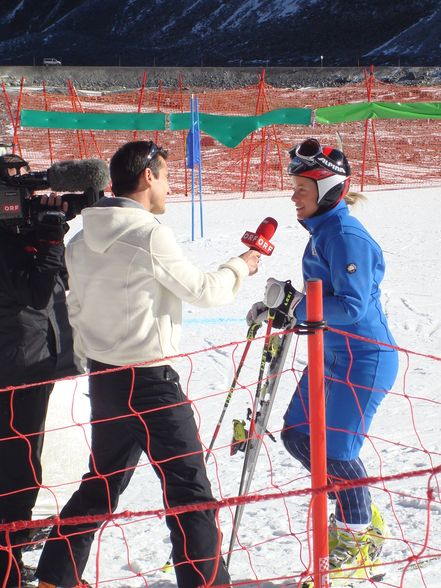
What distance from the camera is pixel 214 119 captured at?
13.0m

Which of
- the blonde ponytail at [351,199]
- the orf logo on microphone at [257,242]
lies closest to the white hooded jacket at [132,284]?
the orf logo on microphone at [257,242]

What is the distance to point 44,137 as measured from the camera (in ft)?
66.8

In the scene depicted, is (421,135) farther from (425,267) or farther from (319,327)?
(319,327)

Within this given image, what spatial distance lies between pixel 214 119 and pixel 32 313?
10.1 meters

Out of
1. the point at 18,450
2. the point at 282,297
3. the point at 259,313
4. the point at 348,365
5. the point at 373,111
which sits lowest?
the point at 18,450

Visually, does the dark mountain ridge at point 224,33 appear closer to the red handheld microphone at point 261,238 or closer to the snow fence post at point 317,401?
the red handheld microphone at point 261,238

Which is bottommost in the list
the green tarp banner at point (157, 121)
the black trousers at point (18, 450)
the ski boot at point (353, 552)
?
the ski boot at point (353, 552)

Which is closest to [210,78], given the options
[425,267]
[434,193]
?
[434,193]

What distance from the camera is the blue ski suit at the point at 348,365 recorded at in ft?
10.1

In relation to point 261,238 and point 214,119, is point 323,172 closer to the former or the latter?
point 261,238

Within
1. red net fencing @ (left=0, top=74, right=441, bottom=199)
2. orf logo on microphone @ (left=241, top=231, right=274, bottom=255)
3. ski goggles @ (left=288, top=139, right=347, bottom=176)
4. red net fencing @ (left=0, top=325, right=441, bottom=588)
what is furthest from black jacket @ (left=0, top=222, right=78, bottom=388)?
red net fencing @ (left=0, top=74, right=441, bottom=199)

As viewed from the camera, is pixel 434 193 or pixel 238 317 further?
pixel 434 193

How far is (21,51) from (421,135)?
138 feet

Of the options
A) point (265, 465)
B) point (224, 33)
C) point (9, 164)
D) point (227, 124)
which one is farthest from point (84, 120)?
point (224, 33)
